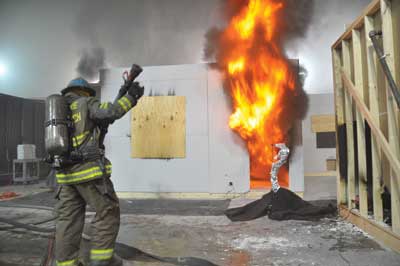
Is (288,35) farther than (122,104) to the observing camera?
Yes

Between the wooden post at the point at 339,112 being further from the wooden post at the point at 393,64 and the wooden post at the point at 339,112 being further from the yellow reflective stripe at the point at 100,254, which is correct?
the yellow reflective stripe at the point at 100,254

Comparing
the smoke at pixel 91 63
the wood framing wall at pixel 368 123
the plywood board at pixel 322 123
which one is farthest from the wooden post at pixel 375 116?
the smoke at pixel 91 63

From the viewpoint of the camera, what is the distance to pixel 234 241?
4.21m

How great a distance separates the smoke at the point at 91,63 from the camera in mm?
11578

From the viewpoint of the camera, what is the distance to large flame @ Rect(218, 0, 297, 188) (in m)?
7.24

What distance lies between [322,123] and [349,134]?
7067 mm

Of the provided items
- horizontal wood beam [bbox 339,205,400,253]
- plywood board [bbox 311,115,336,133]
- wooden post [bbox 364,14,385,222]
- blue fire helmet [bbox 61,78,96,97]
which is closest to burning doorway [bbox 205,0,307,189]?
horizontal wood beam [bbox 339,205,400,253]

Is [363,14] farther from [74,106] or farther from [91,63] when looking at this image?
[91,63]

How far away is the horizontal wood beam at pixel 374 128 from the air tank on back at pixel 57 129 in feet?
12.1

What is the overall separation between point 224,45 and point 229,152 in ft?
8.84

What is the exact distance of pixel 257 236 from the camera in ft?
14.5

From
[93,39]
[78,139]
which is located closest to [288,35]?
[78,139]

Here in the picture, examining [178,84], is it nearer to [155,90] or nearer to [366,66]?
[155,90]

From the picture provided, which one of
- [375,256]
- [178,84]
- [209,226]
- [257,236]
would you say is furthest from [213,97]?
[375,256]
